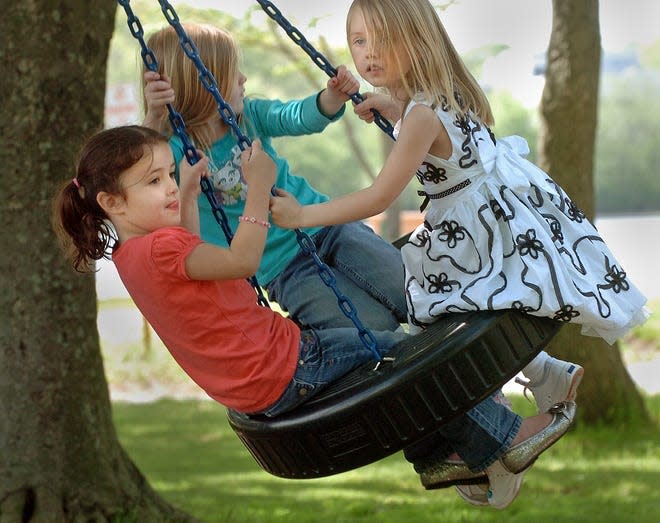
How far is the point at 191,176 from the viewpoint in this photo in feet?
8.79

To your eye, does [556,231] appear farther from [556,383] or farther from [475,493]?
[475,493]

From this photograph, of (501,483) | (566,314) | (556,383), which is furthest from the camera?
(556,383)

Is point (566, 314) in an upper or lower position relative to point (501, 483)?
upper

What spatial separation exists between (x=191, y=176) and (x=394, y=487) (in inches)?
180

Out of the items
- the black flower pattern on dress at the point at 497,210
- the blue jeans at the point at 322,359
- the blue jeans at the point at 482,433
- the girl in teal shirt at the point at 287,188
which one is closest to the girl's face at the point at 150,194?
the girl in teal shirt at the point at 287,188

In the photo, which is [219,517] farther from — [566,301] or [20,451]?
[566,301]

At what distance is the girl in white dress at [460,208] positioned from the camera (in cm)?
258

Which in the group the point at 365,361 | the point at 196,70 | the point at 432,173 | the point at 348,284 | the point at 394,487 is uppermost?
the point at 196,70

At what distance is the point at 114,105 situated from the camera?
1127 cm

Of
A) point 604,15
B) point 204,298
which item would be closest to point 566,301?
point 204,298

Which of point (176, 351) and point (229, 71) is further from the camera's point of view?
point (229, 71)

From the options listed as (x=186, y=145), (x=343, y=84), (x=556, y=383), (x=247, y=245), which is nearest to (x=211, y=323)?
(x=247, y=245)

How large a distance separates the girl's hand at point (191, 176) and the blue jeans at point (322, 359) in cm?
44

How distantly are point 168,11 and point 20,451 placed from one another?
2325 millimetres
